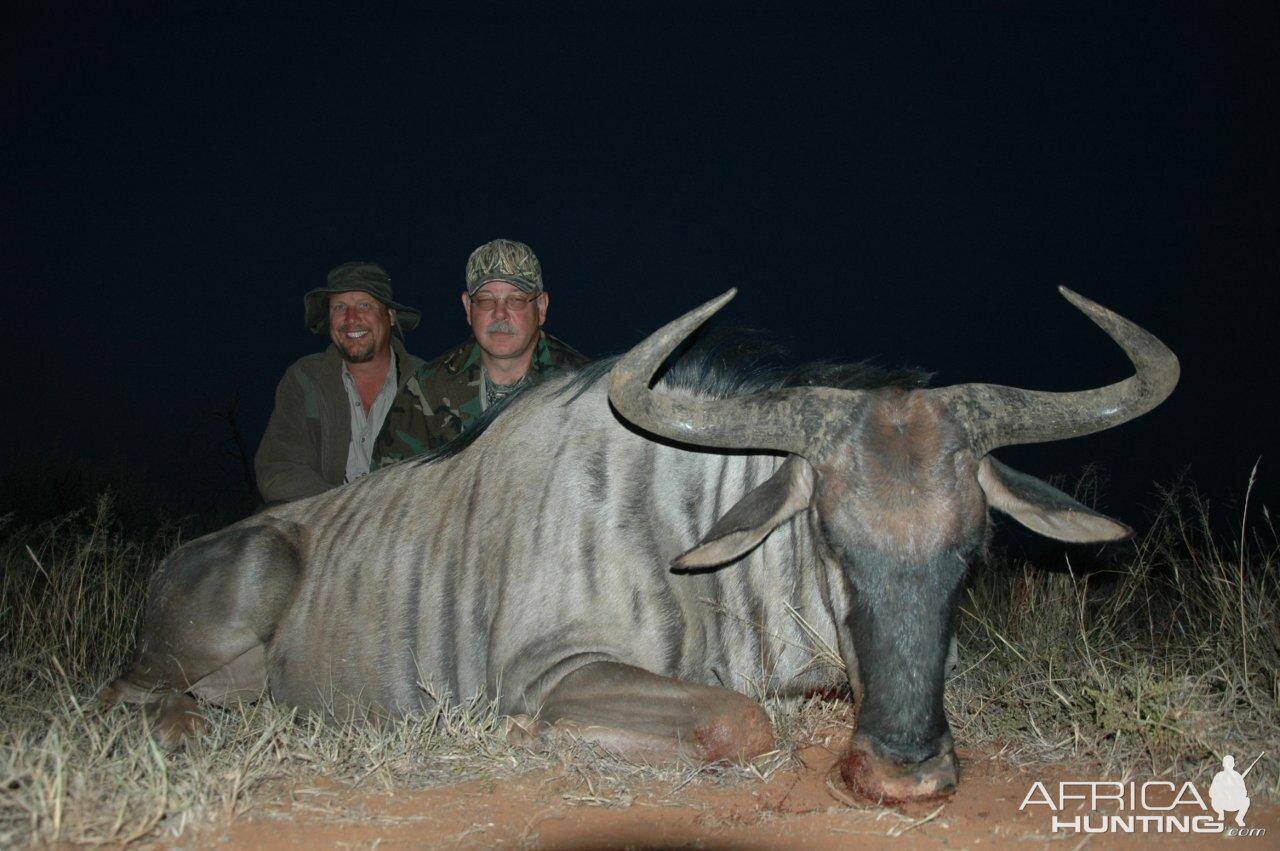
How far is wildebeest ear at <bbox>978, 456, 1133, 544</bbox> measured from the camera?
2822mm

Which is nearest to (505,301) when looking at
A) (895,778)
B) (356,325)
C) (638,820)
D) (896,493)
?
(356,325)

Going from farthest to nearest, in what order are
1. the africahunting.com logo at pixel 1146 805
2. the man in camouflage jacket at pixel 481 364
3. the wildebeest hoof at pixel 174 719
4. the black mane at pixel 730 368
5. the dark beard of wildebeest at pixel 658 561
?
the man in camouflage jacket at pixel 481 364 → the black mane at pixel 730 368 → the wildebeest hoof at pixel 174 719 → the dark beard of wildebeest at pixel 658 561 → the africahunting.com logo at pixel 1146 805

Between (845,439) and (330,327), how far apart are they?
4090mm

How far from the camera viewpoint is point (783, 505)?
276 centimetres

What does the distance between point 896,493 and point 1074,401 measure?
0.69 metres

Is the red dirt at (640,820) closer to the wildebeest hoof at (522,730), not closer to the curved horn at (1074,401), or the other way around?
the wildebeest hoof at (522,730)

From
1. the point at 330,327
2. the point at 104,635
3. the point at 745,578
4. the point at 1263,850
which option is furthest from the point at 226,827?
the point at 330,327

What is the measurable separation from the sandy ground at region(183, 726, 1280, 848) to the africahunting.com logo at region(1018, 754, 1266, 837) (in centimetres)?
3

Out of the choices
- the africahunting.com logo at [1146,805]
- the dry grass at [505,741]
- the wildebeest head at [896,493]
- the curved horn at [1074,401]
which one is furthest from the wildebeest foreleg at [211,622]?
the africahunting.com logo at [1146,805]

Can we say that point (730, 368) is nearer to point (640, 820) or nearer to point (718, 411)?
point (718, 411)

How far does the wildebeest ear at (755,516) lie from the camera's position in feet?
8.79

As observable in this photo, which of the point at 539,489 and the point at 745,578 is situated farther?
the point at 539,489

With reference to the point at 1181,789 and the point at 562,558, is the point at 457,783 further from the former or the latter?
the point at 1181,789

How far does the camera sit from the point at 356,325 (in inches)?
226
